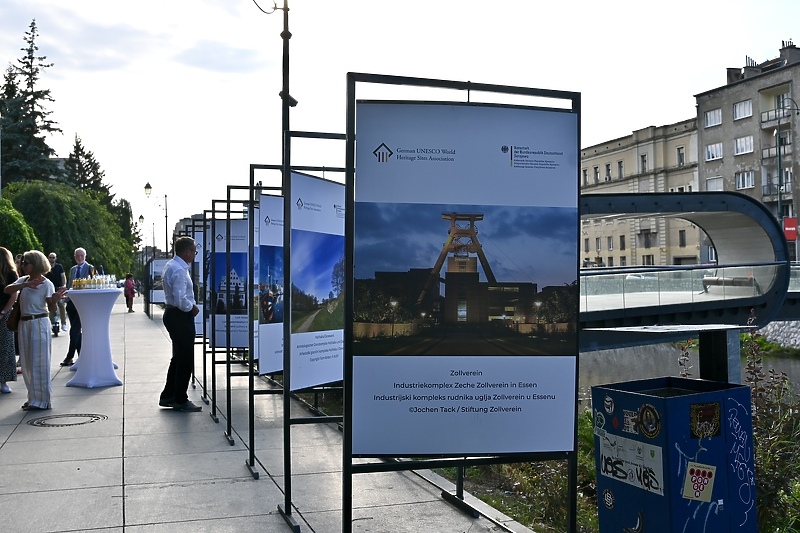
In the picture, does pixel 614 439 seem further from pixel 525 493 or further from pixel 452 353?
pixel 525 493

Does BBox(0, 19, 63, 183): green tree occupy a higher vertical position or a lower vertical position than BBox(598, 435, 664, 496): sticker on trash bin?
higher

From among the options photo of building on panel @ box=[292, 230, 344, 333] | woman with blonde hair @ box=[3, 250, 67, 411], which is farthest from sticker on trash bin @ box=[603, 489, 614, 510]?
woman with blonde hair @ box=[3, 250, 67, 411]

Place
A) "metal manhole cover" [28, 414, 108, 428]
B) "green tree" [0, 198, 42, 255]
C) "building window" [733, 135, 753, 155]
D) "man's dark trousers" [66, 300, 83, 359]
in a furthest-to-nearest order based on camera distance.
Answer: "building window" [733, 135, 753, 155] → "green tree" [0, 198, 42, 255] → "man's dark trousers" [66, 300, 83, 359] → "metal manhole cover" [28, 414, 108, 428]

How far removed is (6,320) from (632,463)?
35.0 ft

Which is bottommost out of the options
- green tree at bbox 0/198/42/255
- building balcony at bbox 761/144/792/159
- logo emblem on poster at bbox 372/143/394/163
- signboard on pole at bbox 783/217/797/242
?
logo emblem on poster at bbox 372/143/394/163

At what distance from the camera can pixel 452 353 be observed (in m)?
5.10

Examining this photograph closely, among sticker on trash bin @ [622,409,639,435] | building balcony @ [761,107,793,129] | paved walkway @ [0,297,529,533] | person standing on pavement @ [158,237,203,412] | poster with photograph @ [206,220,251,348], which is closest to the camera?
sticker on trash bin @ [622,409,639,435]

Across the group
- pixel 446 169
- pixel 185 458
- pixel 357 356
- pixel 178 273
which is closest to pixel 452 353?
pixel 357 356

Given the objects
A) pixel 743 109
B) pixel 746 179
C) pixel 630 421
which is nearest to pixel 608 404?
pixel 630 421

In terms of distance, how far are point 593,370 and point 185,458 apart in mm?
25311

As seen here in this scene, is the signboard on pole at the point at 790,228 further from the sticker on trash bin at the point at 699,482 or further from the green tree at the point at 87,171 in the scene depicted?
the green tree at the point at 87,171

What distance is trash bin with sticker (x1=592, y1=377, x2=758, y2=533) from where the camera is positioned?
4117 millimetres

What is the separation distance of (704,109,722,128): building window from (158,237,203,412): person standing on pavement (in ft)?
241

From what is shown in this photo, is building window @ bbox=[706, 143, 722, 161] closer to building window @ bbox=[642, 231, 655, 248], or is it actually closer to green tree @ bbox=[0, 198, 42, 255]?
building window @ bbox=[642, 231, 655, 248]
